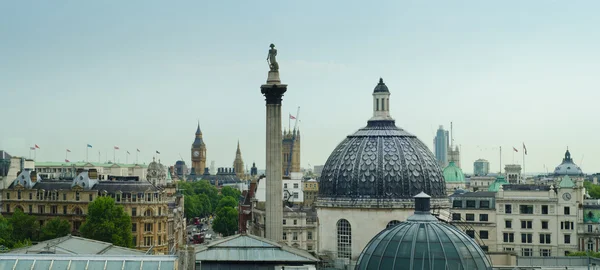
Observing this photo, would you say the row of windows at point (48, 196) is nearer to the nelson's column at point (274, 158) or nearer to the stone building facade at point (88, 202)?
the stone building facade at point (88, 202)

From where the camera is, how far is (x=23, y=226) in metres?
141

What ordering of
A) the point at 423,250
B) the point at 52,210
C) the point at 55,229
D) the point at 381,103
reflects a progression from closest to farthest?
the point at 423,250 → the point at 381,103 → the point at 55,229 → the point at 52,210

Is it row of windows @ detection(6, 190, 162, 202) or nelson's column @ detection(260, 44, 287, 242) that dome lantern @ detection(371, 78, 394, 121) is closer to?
nelson's column @ detection(260, 44, 287, 242)

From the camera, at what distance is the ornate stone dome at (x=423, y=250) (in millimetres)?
69125

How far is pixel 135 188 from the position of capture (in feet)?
477

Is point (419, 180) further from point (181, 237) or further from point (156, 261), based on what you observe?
point (181, 237)

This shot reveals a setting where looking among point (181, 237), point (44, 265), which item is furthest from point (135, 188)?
point (44, 265)

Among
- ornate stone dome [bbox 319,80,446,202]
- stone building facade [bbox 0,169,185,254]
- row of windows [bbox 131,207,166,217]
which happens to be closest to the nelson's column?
ornate stone dome [bbox 319,80,446,202]

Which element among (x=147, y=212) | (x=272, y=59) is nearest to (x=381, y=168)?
(x=272, y=59)

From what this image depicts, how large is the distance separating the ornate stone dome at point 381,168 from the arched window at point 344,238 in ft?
9.12

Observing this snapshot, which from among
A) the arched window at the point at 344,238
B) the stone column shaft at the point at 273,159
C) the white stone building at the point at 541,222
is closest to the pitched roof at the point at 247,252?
the stone column shaft at the point at 273,159

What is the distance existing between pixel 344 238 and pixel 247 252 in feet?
65.3

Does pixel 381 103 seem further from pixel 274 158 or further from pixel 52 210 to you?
pixel 52 210

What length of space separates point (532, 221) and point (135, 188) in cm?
5841
